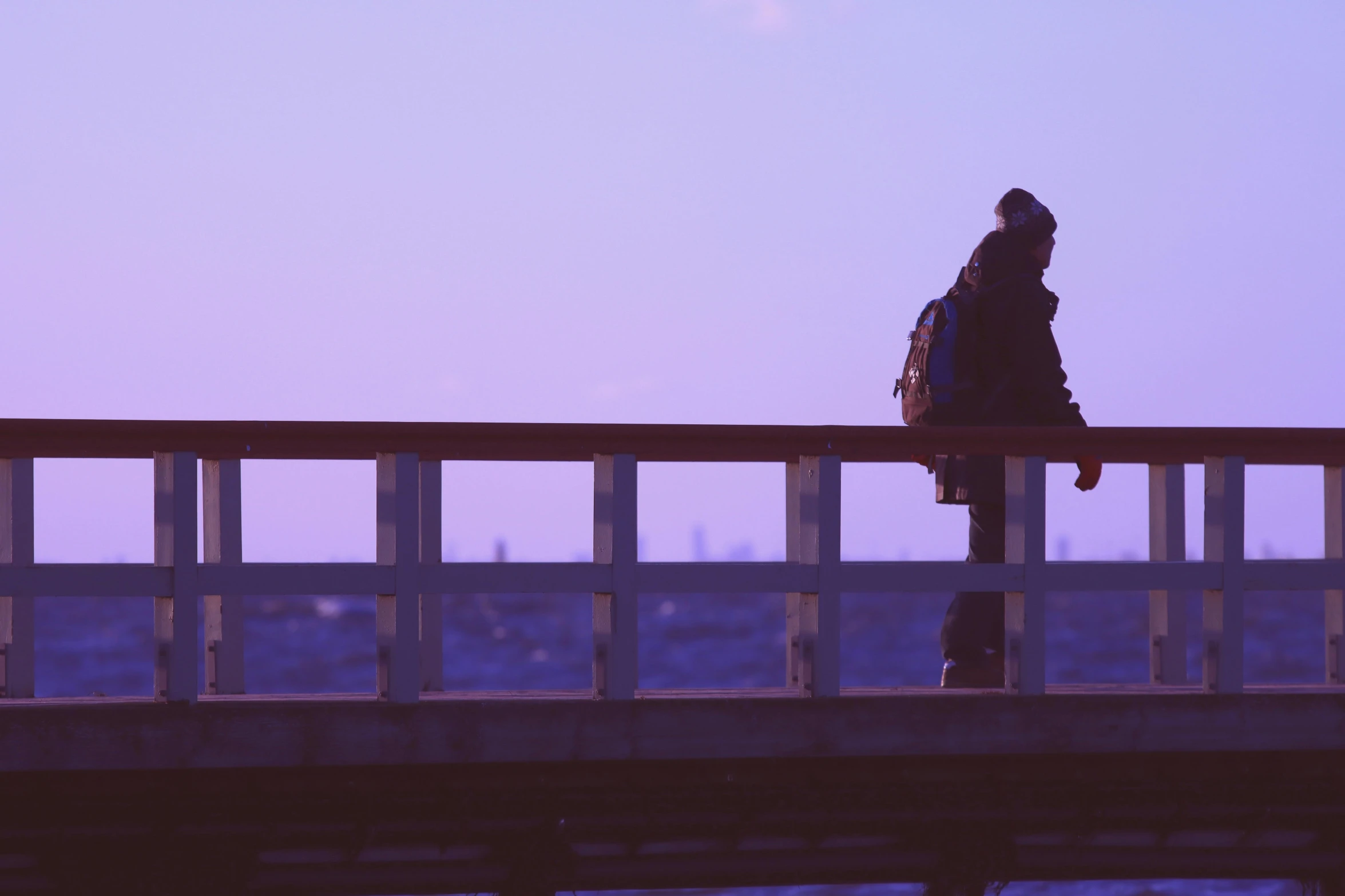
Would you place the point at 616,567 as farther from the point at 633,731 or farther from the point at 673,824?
the point at 673,824

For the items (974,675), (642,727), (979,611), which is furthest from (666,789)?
(979,611)

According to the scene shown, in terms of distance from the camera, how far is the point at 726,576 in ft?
16.7

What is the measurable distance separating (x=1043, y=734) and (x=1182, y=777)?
20.7 inches

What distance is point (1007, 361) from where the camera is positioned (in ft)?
19.2

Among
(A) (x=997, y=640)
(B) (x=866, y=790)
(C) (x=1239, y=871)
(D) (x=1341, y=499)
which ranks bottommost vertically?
(C) (x=1239, y=871)

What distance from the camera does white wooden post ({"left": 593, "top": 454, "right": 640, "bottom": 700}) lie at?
5.02 meters

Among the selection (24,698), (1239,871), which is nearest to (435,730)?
(24,698)

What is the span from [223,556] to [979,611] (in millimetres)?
2555

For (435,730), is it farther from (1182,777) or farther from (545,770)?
(1182,777)

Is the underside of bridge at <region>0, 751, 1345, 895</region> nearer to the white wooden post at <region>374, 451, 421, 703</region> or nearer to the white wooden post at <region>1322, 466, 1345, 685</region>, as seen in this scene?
the white wooden post at <region>374, 451, 421, 703</region>

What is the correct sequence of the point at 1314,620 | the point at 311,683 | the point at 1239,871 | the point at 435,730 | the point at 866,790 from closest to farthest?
1. the point at 435,730
2. the point at 866,790
3. the point at 1239,871
4. the point at 311,683
5. the point at 1314,620

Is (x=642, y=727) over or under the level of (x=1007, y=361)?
under

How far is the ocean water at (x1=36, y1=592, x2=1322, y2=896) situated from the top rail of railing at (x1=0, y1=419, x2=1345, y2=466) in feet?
122

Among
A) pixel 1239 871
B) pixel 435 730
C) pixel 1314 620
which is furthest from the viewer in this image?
pixel 1314 620
